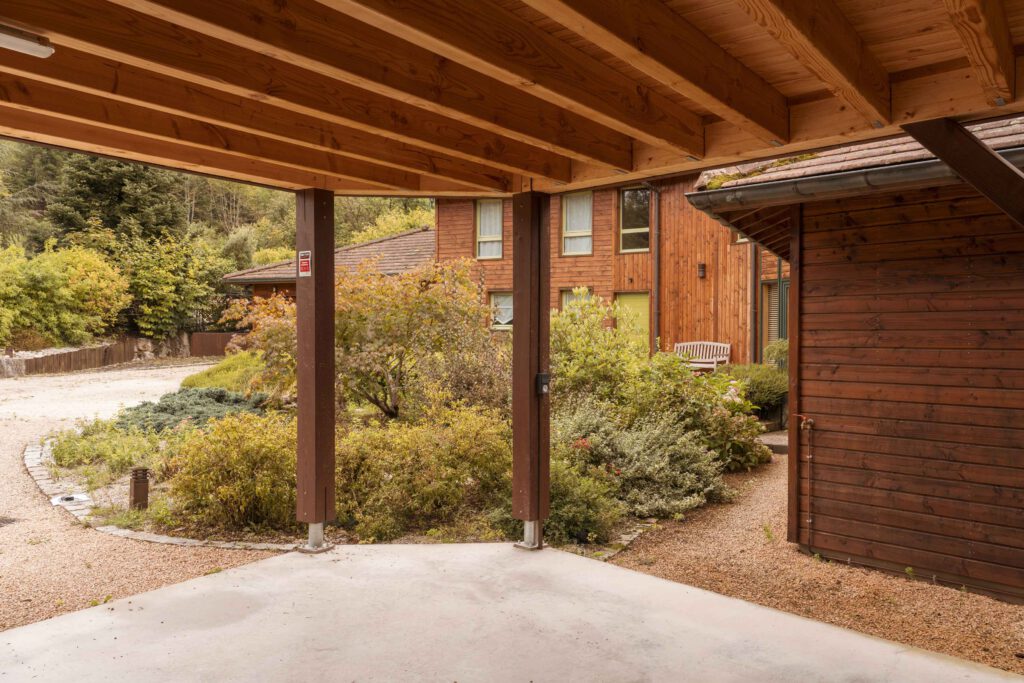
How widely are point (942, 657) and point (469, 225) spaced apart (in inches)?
569

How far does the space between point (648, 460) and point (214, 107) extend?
4.95 meters

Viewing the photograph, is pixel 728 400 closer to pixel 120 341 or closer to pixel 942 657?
pixel 942 657

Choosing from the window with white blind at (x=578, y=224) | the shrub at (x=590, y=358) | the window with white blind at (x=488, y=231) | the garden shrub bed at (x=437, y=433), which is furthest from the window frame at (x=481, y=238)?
the shrub at (x=590, y=358)

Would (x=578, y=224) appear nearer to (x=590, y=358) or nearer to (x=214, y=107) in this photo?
(x=590, y=358)

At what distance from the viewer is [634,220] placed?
1505 centimetres

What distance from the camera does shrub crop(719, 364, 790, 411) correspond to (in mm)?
9852

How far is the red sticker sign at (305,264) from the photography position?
15.0 ft

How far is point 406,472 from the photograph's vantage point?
18.7 feet

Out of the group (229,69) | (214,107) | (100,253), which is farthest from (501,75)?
(100,253)

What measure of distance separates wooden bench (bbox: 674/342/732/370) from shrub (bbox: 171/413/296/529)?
8736mm

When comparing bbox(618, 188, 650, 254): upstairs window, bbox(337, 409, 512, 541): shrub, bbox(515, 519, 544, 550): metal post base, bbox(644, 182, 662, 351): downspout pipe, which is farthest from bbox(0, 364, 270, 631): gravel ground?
bbox(618, 188, 650, 254): upstairs window

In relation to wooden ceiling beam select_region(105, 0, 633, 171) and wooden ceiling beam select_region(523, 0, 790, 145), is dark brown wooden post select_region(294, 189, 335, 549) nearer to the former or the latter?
wooden ceiling beam select_region(105, 0, 633, 171)

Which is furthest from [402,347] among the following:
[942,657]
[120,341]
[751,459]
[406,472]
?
[120,341]

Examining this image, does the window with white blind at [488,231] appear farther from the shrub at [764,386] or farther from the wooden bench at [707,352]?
the shrub at [764,386]
